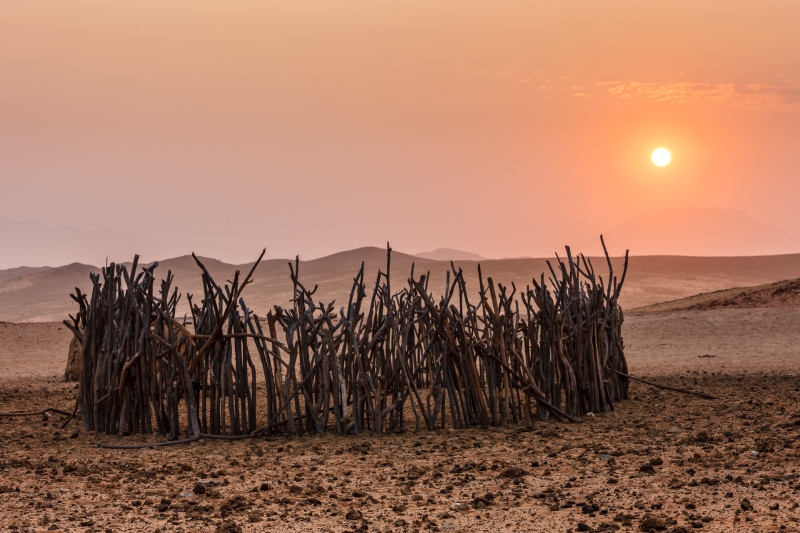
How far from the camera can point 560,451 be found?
649cm

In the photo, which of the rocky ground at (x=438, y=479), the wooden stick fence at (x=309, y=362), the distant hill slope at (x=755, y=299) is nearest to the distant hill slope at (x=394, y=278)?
the distant hill slope at (x=755, y=299)

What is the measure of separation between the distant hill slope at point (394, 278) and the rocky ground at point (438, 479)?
34891 millimetres

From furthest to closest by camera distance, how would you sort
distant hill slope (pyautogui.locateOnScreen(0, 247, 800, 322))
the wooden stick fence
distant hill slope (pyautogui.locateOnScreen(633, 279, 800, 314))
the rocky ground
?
distant hill slope (pyautogui.locateOnScreen(0, 247, 800, 322)), distant hill slope (pyautogui.locateOnScreen(633, 279, 800, 314)), the wooden stick fence, the rocky ground

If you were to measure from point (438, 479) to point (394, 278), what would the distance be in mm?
59167

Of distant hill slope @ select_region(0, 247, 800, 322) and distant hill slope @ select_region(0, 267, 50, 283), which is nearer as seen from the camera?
distant hill slope @ select_region(0, 247, 800, 322)

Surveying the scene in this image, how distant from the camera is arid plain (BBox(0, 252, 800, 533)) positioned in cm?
467

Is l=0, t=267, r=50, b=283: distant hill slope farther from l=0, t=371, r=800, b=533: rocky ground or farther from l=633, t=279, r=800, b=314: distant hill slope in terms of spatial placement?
l=0, t=371, r=800, b=533: rocky ground

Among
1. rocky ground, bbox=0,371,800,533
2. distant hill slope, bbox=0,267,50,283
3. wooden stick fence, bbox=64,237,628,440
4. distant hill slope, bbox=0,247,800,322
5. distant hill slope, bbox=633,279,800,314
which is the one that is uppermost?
distant hill slope, bbox=0,267,50,283

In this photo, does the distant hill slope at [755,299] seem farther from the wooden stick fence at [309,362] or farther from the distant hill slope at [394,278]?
the distant hill slope at [394,278]

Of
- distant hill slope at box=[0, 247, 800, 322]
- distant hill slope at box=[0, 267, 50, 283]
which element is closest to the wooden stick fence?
distant hill slope at box=[0, 247, 800, 322]

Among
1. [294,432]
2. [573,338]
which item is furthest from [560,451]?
[294,432]

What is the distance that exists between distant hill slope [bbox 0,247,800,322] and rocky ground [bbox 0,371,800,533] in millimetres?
34891

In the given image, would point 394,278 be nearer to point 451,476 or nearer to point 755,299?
point 755,299

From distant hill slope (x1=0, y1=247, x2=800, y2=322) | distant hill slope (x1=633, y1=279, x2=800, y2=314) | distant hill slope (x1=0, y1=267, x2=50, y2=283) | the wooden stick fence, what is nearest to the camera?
the wooden stick fence
